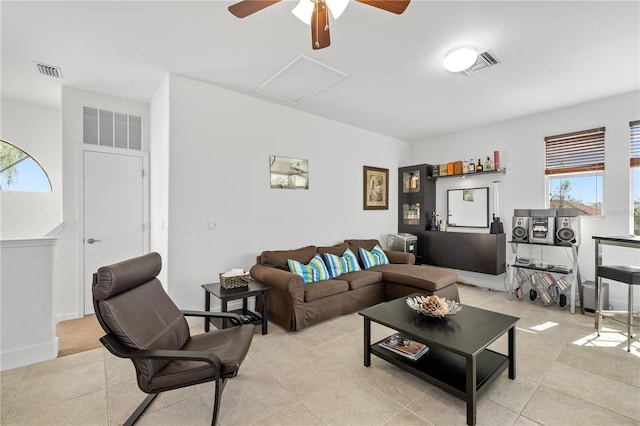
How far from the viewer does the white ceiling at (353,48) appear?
2.21 metres

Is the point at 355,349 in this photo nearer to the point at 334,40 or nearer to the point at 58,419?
the point at 58,419

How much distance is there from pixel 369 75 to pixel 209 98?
75.1 inches

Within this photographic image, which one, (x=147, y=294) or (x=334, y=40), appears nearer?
(x=147, y=294)

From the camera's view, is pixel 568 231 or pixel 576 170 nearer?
pixel 568 231

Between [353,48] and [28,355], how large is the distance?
153 inches

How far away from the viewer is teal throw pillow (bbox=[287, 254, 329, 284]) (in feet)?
11.6

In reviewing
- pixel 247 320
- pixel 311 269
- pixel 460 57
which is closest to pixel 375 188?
pixel 311 269

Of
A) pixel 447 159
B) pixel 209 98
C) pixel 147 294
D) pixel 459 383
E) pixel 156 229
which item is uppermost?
pixel 209 98

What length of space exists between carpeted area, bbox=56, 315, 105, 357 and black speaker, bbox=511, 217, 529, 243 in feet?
17.6

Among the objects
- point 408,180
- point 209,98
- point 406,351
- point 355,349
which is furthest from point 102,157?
point 408,180

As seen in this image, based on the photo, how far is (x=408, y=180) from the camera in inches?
229

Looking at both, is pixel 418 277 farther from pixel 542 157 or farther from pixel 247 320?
pixel 542 157

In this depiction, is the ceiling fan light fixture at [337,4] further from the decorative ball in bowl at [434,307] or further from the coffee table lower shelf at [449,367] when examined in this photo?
the coffee table lower shelf at [449,367]

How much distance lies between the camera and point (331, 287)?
3.44 meters
